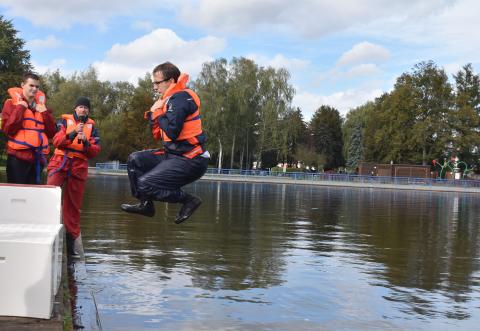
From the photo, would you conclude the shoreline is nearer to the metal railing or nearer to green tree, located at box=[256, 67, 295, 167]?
the metal railing

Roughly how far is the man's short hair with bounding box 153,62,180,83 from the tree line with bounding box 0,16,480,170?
218 feet

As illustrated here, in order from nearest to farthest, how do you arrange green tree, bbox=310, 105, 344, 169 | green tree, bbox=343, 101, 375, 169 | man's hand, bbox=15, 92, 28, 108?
1. man's hand, bbox=15, 92, 28, 108
2. green tree, bbox=343, 101, 375, 169
3. green tree, bbox=310, 105, 344, 169

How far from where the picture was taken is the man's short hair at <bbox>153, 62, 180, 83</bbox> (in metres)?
5.85

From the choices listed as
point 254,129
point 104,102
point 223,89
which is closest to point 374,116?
point 254,129

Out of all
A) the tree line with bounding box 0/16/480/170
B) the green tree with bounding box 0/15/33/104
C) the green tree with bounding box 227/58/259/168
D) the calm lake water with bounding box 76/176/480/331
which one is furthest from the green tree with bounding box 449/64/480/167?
the calm lake water with bounding box 76/176/480/331

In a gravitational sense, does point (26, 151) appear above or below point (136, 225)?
above

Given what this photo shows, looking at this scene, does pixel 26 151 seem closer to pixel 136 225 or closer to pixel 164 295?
pixel 164 295

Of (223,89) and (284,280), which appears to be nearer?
(284,280)

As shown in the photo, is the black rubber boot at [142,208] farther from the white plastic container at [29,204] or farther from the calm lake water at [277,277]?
the white plastic container at [29,204]

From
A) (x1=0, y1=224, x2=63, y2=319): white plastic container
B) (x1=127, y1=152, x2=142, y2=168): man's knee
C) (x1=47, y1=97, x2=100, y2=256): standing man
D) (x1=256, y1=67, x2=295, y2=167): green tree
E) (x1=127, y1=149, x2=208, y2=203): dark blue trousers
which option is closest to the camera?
(x1=0, y1=224, x2=63, y2=319): white plastic container

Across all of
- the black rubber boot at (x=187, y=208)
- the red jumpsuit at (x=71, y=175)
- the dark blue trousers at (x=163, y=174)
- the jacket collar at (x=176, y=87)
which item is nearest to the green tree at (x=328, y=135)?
the red jumpsuit at (x=71, y=175)

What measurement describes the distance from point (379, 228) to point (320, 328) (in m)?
10.5

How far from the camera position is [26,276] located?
3.84m

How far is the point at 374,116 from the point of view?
92938 mm
